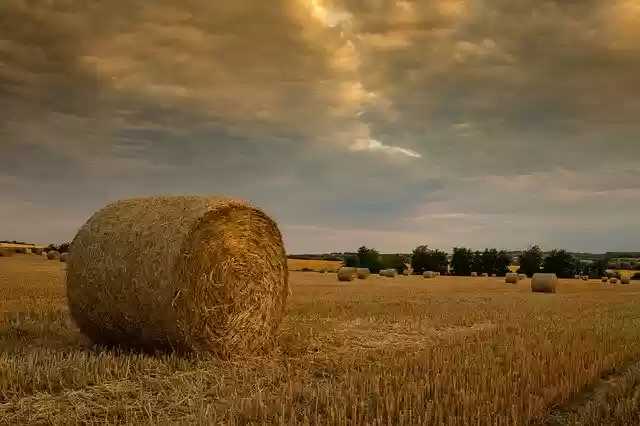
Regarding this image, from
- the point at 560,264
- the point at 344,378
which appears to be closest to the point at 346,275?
the point at 344,378

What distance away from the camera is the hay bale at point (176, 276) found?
314 inches

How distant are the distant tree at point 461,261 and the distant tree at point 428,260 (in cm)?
75

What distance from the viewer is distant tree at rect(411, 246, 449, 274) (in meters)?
57.0

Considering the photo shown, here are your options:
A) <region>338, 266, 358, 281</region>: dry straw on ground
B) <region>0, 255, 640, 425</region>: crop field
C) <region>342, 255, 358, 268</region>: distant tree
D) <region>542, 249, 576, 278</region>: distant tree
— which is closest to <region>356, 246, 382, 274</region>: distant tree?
<region>342, 255, 358, 268</region>: distant tree

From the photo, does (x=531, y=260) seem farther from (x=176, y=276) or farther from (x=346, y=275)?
(x=176, y=276)

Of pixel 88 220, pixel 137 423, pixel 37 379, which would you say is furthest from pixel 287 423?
pixel 88 220

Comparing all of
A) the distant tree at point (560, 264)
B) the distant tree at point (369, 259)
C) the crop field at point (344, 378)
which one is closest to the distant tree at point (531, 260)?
the distant tree at point (560, 264)

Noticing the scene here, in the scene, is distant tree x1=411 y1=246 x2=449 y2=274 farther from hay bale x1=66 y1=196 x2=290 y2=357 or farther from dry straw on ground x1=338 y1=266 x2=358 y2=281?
hay bale x1=66 y1=196 x2=290 y2=357

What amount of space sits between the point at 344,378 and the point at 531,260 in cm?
5433

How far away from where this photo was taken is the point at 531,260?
5766 cm

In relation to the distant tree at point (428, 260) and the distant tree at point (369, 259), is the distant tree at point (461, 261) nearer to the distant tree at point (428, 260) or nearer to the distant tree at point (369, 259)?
the distant tree at point (428, 260)

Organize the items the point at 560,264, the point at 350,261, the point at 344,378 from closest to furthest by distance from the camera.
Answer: the point at 344,378
the point at 560,264
the point at 350,261

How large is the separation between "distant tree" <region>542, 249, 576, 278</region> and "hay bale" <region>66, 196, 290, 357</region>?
5055cm

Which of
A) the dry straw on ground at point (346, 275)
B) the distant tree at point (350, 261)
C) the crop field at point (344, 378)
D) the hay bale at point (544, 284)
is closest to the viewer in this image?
the crop field at point (344, 378)
